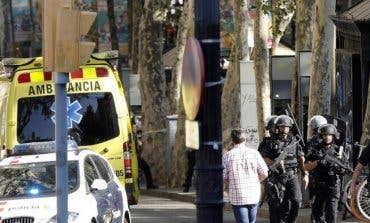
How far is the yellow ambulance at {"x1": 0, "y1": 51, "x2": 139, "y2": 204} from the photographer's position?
17.8 meters

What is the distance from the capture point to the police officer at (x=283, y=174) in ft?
48.7

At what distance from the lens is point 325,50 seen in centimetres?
2109

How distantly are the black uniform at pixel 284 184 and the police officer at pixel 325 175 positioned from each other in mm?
240

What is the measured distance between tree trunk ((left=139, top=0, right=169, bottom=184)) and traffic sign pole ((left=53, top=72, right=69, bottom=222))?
23050 mm

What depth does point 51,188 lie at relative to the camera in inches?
535

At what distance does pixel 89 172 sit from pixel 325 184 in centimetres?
330

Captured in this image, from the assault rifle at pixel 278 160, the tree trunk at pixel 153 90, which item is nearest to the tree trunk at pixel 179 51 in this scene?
the tree trunk at pixel 153 90

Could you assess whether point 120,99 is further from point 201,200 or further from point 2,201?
point 201,200

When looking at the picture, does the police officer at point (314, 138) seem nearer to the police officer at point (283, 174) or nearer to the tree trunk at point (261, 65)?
the police officer at point (283, 174)

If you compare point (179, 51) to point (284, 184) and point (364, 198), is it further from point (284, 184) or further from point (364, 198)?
point (364, 198)

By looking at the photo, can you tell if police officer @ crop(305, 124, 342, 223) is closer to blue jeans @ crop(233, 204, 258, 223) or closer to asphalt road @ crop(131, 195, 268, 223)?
blue jeans @ crop(233, 204, 258, 223)

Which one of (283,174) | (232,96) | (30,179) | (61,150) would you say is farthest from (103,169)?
(232,96)

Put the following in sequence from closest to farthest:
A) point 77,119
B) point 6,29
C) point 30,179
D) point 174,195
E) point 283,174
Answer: point 30,179, point 283,174, point 77,119, point 174,195, point 6,29

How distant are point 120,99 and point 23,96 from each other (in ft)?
5.23
